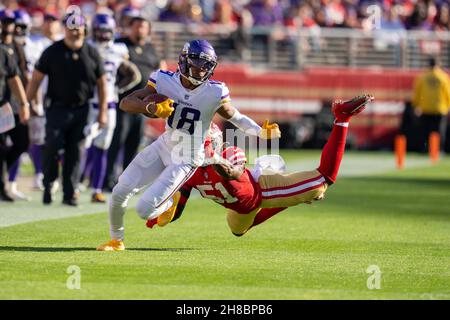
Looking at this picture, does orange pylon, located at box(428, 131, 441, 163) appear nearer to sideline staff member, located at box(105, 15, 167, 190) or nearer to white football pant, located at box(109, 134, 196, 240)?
sideline staff member, located at box(105, 15, 167, 190)

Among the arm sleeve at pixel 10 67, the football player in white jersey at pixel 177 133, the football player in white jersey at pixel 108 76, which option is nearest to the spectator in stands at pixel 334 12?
the football player in white jersey at pixel 108 76

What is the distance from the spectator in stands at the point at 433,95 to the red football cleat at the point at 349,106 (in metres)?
14.3

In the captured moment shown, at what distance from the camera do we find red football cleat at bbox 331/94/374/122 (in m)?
9.70

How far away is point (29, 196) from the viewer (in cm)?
1458

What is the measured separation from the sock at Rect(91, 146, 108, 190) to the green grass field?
3.80 feet

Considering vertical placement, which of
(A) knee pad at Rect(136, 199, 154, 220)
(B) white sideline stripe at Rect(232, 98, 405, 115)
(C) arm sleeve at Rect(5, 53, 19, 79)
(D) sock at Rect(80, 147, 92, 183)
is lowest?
(B) white sideline stripe at Rect(232, 98, 405, 115)

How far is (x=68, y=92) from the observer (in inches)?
516

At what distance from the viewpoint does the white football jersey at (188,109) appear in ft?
31.1

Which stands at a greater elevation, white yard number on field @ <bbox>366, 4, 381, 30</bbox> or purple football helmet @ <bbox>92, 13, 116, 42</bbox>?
purple football helmet @ <bbox>92, 13, 116, 42</bbox>

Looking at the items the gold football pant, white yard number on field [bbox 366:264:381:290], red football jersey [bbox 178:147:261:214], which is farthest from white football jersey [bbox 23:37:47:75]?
white yard number on field [bbox 366:264:381:290]

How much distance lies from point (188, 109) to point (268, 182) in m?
0.98

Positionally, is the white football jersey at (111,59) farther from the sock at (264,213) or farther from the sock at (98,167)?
the sock at (264,213)

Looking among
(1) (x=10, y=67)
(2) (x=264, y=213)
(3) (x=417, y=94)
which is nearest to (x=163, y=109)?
(2) (x=264, y=213)
